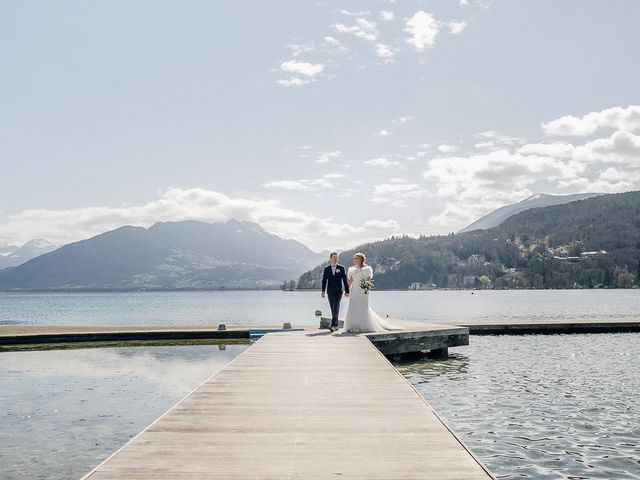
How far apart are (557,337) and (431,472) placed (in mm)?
28565

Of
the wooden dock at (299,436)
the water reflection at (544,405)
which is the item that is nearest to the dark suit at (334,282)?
the water reflection at (544,405)

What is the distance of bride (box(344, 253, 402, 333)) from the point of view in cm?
2183

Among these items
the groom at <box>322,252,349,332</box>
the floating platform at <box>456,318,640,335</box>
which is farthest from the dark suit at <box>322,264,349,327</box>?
the floating platform at <box>456,318,640,335</box>

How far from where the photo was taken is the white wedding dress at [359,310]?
71.7ft

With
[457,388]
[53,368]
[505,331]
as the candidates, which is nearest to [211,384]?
[457,388]

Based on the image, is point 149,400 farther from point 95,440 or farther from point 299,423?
point 299,423

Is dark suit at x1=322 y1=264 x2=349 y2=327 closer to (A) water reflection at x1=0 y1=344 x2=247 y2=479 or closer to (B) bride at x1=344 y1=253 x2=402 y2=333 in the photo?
(B) bride at x1=344 y1=253 x2=402 y2=333

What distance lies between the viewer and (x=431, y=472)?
240 inches

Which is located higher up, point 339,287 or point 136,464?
point 339,287

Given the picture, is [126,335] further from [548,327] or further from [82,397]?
[548,327]

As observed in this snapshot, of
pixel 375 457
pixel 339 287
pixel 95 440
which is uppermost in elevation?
pixel 339 287

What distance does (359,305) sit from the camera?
22391 mm

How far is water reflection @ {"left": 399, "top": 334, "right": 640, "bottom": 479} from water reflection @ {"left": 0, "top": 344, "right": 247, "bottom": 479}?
737 cm

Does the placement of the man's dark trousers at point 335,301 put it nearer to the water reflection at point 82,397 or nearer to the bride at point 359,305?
the bride at point 359,305
